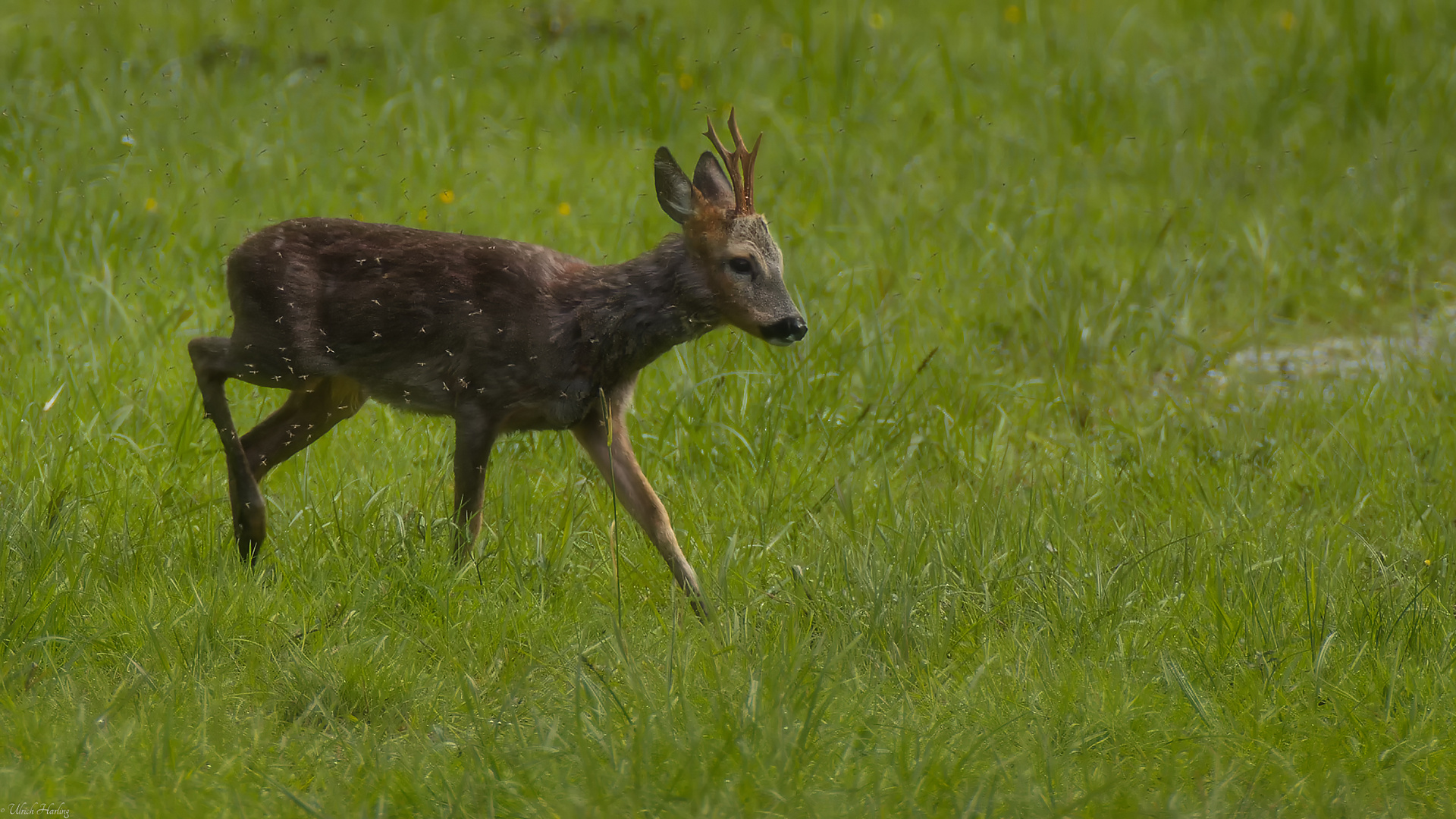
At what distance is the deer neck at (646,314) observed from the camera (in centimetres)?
474

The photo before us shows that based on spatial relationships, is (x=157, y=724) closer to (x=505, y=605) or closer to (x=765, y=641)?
(x=505, y=605)

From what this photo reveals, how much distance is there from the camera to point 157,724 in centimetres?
363

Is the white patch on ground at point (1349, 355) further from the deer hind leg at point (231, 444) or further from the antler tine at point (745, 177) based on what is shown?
the deer hind leg at point (231, 444)

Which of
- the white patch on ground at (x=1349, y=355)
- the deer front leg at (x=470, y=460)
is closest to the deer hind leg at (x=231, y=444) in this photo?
the deer front leg at (x=470, y=460)

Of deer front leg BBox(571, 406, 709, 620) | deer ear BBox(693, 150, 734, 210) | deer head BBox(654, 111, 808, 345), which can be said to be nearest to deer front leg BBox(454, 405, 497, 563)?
deer front leg BBox(571, 406, 709, 620)

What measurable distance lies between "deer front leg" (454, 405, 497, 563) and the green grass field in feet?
0.36

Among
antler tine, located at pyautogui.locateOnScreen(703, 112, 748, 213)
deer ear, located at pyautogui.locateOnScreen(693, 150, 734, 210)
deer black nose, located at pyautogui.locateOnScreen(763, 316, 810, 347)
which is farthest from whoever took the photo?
deer ear, located at pyautogui.locateOnScreen(693, 150, 734, 210)

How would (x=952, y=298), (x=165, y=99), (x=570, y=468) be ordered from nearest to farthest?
(x=570, y=468) < (x=952, y=298) < (x=165, y=99)

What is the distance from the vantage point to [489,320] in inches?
190

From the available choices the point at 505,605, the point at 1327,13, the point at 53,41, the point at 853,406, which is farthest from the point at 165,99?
the point at 1327,13

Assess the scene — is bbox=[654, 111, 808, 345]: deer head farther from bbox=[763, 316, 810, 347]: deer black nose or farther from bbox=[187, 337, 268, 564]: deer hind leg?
bbox=[187, 337, 268, 564]: deer hind leg

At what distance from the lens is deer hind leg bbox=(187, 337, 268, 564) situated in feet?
15.4

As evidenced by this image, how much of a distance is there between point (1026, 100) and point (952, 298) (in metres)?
2.51

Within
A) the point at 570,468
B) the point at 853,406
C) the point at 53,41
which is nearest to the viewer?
the point at 570,468
